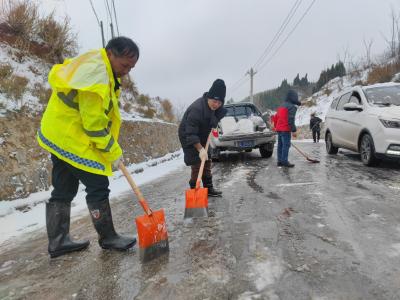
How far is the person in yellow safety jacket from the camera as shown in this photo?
269 cm

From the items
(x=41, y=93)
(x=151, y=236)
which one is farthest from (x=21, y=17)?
(x=151, y=236)

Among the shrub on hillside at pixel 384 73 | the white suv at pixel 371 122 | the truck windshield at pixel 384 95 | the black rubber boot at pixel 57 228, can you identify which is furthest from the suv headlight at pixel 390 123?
the shrub on hillside at pixel 384 73

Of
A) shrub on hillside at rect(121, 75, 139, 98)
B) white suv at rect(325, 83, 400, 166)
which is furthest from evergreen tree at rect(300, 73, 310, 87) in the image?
white suv at rect(325, 83, 400, 166)

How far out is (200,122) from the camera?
4.79 metres

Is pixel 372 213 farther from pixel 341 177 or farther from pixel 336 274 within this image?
pixel 341 177

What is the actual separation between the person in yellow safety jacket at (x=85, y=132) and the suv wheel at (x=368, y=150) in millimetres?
5241

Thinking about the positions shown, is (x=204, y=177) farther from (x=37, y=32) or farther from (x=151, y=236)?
(x=37, y=32)

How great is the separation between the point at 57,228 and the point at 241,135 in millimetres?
6338

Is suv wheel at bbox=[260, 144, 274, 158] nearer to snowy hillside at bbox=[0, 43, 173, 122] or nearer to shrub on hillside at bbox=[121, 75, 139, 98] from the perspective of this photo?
snowy hillside at bbox=[0, 43, 173, 122]

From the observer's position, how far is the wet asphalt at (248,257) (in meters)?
2.24

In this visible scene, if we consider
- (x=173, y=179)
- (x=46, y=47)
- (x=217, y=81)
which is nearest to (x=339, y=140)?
(x=173, y=179)

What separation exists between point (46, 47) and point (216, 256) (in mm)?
8928

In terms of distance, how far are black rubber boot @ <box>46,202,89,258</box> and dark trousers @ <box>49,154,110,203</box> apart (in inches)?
2.6

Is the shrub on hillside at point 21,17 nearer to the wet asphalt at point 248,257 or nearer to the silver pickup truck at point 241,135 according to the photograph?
the silver pickup truck at point 241,135
